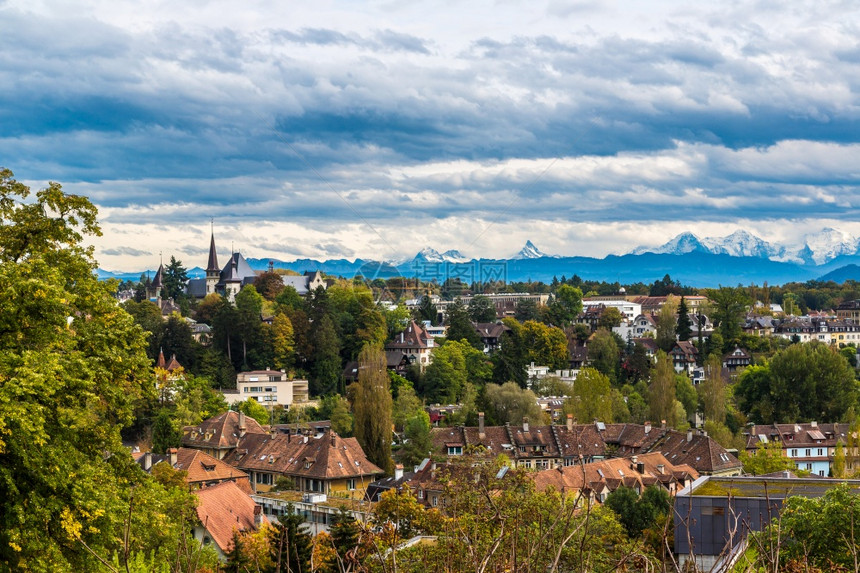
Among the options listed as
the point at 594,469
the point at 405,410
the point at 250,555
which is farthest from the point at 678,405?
the point at 250,555

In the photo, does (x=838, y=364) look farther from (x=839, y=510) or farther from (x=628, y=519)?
(x=839, y=510)

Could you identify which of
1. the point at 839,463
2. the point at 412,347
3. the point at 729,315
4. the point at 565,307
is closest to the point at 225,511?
the point at 839,463

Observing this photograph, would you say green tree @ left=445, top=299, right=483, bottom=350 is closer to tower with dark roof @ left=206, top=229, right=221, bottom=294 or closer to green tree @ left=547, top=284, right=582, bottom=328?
green tree @ left=547, top=284, right=582, bottom=328

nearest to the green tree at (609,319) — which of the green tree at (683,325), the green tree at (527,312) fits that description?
the green tree at (527,312)

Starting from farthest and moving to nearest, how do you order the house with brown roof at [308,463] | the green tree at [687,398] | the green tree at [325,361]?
1. the green tree at [325,361]
2. the green tree at [687,398]
3. the house with brown roof at [308,463]

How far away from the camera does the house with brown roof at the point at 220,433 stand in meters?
46.9

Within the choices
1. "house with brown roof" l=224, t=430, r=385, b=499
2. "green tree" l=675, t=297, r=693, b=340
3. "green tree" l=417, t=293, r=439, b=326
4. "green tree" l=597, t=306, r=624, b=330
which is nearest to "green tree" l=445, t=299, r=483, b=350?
"green tree" l=417, t=293, r=439, b=326

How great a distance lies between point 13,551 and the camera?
38.1 feet

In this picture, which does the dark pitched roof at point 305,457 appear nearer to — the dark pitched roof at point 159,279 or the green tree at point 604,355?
the green tree at point 604,355

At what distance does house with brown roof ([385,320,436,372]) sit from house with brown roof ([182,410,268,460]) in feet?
67.8

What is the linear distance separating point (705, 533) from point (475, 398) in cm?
3549

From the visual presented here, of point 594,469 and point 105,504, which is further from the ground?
point 105,504

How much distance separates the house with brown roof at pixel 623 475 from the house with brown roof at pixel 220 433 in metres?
17.4

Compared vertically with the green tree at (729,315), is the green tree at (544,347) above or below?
below
